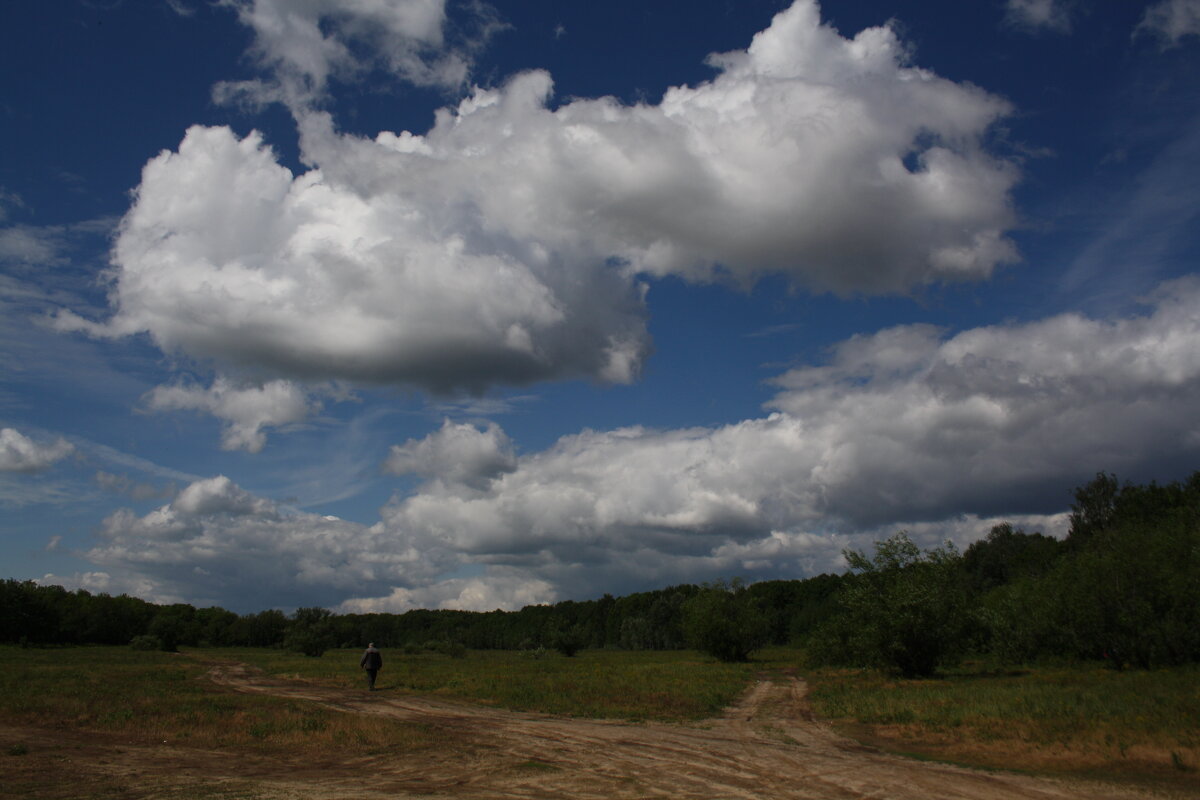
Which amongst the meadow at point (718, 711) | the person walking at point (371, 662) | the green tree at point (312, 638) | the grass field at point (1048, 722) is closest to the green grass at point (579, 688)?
the meadow at point (718, 711)

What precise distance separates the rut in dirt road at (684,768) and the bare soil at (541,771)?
0.04 meters

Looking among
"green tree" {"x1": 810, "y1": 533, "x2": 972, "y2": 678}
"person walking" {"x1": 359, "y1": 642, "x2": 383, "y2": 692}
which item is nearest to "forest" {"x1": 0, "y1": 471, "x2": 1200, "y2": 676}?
"green tree" {"x1": 810, "y1": 533, "x2": 972, "y2": 678}

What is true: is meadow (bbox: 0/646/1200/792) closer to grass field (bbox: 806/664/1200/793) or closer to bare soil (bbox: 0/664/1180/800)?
grass field (bbox: 806/664/1200/793)

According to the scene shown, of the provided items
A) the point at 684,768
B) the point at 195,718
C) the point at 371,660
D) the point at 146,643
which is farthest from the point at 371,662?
the point at 146,643

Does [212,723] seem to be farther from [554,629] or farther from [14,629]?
[14,629]

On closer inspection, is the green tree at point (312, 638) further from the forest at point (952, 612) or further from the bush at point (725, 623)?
the bush at point (725, 623)

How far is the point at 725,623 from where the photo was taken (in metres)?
64.0

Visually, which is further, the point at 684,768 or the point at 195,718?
the point at 195,718

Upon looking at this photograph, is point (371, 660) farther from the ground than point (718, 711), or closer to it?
farther from the ground

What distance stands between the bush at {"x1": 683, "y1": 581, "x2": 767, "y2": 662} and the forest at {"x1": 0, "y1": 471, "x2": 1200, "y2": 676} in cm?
12

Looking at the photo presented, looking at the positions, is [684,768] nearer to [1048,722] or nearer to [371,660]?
[1048,722]

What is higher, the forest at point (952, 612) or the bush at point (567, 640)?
the forest at point (952, 612)

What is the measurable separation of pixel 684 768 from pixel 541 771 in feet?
10.5

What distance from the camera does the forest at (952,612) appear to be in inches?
1566
